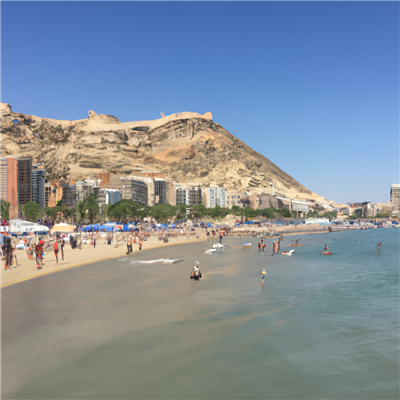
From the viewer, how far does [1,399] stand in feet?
24.1

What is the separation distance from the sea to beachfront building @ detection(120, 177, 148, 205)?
132 m

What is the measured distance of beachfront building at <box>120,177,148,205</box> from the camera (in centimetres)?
15000

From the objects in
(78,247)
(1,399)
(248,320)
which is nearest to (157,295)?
(248,320)

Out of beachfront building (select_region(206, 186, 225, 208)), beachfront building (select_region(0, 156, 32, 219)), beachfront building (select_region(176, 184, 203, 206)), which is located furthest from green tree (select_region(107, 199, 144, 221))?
beachfront building (select_region(206, 186, 225, 208))

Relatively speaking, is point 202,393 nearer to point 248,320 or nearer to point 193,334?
point 193,334

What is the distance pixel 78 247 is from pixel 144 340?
31.8 metres

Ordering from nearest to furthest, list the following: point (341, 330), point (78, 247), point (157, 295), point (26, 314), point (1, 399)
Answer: point (1, 399)
point (341, 330)
point (26, 314)
point (157, 295)
point (78, 247)

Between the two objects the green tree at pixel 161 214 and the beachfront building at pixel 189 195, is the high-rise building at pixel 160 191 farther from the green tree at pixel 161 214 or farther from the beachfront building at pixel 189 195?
the green tree at pixel 161 214

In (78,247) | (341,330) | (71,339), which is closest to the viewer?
(71,339)

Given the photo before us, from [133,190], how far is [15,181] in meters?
44.8

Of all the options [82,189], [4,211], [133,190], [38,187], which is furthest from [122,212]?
[38,187]

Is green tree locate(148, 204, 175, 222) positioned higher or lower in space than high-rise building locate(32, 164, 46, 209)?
lower

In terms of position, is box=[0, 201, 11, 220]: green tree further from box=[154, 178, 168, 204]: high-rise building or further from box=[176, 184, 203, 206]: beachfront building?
box=[176, 184, 203, 206]: beachfront building

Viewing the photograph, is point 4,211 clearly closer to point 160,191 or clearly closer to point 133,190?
point 133,190
